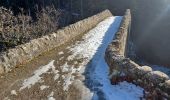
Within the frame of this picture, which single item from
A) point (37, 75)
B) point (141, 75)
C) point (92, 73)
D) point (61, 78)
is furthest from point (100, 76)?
point (141, 75)

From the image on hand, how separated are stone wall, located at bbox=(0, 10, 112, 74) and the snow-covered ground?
0.81 m

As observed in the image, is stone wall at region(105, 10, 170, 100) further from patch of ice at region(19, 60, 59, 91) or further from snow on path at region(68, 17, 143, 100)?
patch of ice at region(19, 60, 59, 91)

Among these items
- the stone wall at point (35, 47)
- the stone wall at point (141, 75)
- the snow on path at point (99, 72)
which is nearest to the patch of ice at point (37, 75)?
the stone wall at point (35, 47)

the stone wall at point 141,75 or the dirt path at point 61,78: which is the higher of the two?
the stone wall at point 141,75

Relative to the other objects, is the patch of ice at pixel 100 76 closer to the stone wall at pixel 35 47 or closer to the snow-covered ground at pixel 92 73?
the snow-covered ground at pixel 92 73

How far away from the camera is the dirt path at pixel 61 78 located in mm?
10070

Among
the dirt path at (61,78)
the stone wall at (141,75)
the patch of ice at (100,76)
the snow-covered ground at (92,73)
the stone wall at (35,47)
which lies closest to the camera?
the stone wall at (141,75)

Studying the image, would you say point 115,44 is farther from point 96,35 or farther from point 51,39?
point 96,35

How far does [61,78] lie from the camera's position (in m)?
11.7

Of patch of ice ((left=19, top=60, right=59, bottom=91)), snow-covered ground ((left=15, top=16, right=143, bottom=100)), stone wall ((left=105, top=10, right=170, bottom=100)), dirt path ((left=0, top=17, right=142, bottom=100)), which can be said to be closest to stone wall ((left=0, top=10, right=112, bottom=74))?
dirt path ((left=0, top=17, right=142, bottom=100))

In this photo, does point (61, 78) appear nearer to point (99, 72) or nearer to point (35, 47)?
point (99, 72)

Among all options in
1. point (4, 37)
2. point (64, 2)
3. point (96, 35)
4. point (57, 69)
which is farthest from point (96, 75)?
point (64, 2)

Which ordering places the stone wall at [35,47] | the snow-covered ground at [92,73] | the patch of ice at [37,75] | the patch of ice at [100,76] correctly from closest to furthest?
the patch of ice at [100,76] < the snow-covered ground at [92,73] < the patch of ice at [37,75] < the stone wall at [35,47]

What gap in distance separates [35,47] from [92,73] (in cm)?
355
